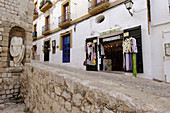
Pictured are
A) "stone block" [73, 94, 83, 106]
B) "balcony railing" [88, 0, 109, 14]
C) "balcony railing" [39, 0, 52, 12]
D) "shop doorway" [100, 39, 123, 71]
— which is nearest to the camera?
"stone block" [73, 94, 83, 106]

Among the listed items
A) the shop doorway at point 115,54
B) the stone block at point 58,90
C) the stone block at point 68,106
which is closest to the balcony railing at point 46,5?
the shop doorway at point 115,54

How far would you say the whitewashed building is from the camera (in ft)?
13.5

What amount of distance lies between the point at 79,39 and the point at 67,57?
1.99 meters

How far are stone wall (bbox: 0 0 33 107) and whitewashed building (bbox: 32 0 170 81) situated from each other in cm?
329

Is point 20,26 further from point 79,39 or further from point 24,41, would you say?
point 79,39

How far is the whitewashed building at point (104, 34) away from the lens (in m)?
4.11

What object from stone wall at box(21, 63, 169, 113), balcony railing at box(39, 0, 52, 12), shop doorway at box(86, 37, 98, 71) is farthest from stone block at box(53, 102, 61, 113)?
balcony railing at box(39, 0, 52, 12)

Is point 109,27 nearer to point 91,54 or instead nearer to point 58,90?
point 91,54

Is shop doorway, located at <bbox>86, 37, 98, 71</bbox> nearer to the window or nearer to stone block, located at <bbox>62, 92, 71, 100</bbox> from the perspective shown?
the window

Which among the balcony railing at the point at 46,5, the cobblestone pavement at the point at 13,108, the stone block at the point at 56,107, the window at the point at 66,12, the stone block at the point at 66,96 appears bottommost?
the cobblestone pavement at the point at 13,108

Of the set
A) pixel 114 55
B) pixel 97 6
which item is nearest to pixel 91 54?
pixel 114 55

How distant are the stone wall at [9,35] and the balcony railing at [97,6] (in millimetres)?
3689

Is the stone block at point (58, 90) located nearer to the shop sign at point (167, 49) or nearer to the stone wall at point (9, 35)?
the stone wall at point (9, 35)

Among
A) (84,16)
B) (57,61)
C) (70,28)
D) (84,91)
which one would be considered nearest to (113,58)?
(84,16)
